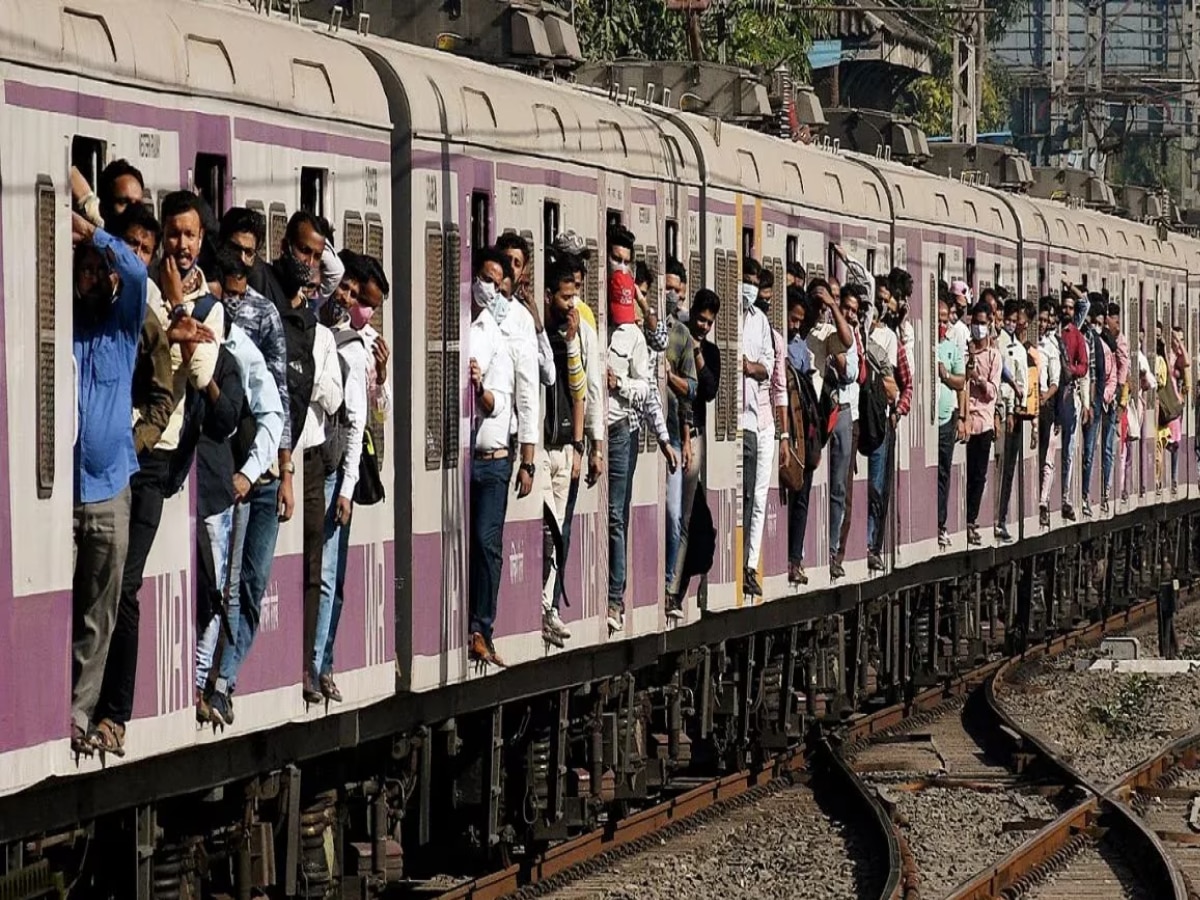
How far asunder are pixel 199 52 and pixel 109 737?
2097 millimetres

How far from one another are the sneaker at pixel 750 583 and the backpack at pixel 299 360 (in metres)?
7.01

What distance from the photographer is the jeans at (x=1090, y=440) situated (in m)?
27.9

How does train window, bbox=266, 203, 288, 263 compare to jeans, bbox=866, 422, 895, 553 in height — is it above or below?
above

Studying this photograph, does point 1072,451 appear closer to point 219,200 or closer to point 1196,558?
point 1196,558

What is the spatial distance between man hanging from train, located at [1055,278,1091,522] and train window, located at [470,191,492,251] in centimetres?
1453

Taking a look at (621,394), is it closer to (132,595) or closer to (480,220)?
(480,220)

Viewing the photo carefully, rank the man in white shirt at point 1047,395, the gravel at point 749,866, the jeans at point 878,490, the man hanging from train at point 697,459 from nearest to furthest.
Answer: the gravel at point 749,866 < the man hanging from train at point 697,459 < the jeans at point 878,490 < the man in white shirt at point 1047,395

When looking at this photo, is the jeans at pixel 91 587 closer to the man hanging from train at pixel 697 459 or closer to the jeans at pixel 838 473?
the man hanging from train at pixel 697 459

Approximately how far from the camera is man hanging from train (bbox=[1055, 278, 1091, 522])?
26594 mm

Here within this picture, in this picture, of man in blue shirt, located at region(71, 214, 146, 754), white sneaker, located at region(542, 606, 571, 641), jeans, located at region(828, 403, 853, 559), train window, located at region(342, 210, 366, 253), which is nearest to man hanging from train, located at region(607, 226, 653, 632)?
white sneaker, located at region(542, 606, 571, 641)

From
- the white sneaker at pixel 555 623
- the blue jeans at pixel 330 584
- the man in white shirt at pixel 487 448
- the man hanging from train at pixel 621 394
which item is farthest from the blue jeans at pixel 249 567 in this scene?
the man hanging from train at pixel 621 394

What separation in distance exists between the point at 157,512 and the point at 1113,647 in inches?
706

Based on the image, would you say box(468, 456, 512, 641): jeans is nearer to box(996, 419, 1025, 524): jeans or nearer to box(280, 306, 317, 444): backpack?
box(280, 306, 317, 444): backpack

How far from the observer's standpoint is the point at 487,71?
13070 mm
